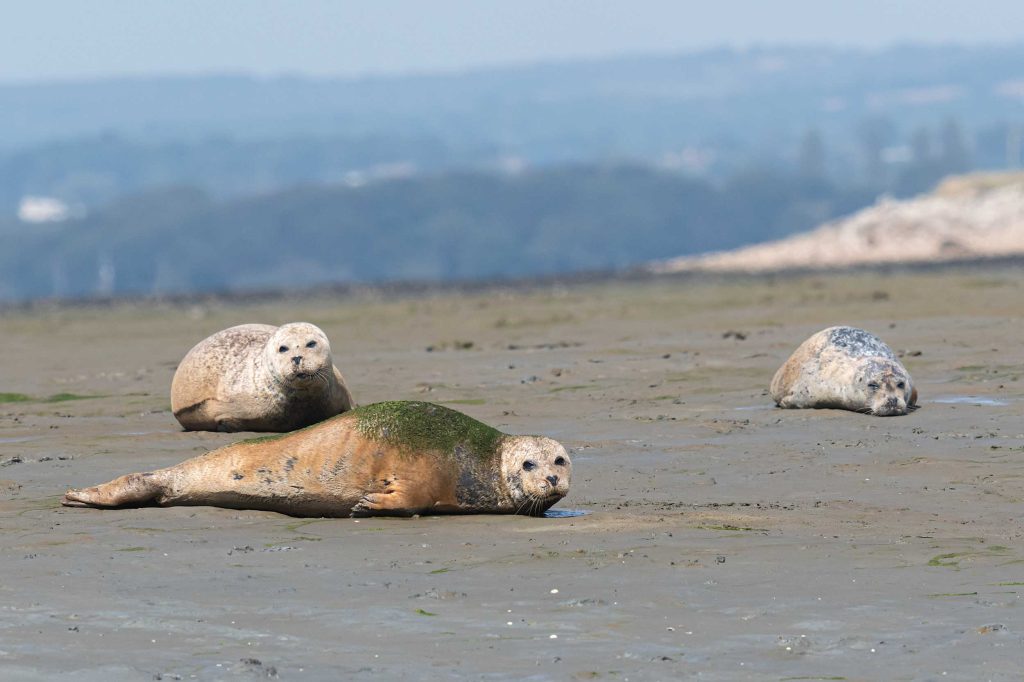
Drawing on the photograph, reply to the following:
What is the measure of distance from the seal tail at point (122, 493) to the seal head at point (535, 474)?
77.5 inches

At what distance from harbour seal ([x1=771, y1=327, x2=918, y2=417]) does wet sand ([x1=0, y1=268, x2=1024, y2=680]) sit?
0.21 meters

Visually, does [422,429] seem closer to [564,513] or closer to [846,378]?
[564,513]

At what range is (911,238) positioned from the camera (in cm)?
6750

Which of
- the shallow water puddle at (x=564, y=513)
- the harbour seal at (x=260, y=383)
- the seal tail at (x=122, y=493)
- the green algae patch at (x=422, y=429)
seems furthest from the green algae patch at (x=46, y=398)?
the shallow water puddle at (x=564, y=513)

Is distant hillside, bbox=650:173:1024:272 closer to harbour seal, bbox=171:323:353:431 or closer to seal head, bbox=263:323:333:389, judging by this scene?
harbour seal, bbox=171:323:353:431

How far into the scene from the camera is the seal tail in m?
10.4

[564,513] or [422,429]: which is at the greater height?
[422,429]

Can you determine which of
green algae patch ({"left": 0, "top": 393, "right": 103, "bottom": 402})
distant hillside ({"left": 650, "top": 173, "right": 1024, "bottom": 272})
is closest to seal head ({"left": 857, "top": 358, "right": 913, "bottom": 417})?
green algae patch ({"left": 0, "top": 393, "right": 103, "bottom": 402})

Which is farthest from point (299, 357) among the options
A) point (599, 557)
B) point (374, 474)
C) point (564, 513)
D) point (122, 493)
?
point (599, 557)

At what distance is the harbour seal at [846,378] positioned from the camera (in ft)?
48.3

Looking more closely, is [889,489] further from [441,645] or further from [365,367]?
[365,367]

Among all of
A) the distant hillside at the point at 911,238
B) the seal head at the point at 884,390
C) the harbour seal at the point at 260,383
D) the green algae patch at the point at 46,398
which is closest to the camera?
the harbour seal at the point at 260,383

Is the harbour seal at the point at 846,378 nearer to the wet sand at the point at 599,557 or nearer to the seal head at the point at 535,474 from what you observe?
the wet sand at the point at 599,557

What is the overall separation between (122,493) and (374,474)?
144cm
